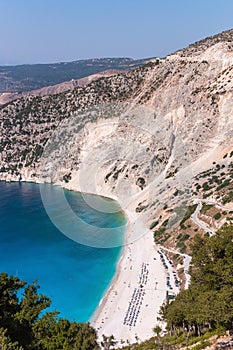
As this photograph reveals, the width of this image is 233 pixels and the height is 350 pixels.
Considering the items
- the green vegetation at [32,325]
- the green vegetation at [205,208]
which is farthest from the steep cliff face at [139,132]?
the green vegetation at [32,325]

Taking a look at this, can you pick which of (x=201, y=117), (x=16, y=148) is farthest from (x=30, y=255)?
(x=16, y=148)

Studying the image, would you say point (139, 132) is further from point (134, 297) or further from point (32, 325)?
point (32, 325)

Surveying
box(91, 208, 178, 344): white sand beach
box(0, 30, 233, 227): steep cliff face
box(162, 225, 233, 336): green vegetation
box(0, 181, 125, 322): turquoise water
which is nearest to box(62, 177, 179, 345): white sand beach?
box(91, 208, 178, 344): white sand beach

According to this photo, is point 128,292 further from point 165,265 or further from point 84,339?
point 84,339

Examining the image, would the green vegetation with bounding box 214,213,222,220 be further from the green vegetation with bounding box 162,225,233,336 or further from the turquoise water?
the green vegetation with bounding box 162,225,233,336

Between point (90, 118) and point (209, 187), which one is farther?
point (90, 118)

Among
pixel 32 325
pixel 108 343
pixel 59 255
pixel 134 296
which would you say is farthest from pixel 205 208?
pixel 32 325
